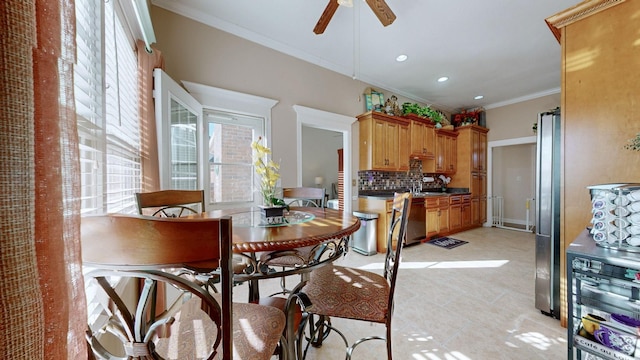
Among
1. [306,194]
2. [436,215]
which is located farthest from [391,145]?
[306,194]

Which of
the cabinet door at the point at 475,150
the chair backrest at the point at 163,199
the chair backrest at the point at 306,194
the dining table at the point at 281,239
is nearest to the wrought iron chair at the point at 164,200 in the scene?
the chair backrest at the point at 163,199

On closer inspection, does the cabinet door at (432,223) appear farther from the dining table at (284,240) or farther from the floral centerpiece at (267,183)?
the floral centerpiece at (267,183)

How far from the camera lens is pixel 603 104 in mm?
1649

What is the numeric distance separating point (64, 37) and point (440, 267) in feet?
11.7

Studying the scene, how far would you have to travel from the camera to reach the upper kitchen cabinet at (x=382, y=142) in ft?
12.6

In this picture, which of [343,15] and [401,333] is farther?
[343,15]

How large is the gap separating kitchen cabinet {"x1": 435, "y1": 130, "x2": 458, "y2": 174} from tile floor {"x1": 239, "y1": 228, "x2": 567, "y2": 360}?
87.9 inches

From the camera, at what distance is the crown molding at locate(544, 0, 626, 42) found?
1.61 m

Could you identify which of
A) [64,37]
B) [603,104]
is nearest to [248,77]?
[64,37]

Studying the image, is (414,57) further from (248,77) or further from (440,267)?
(440,267)

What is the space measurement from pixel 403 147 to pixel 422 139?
62 cm

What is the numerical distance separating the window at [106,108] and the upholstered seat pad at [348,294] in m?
1.15

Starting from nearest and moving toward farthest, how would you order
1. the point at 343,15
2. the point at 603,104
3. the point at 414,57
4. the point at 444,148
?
the point at 603,104 < the point at 343,15 < the point at 414,57 < the point at 444,148

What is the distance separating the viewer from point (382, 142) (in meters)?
3.94
